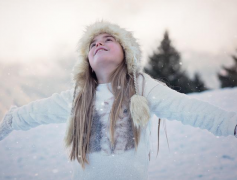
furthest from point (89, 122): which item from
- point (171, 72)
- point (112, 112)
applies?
point (171, 72)

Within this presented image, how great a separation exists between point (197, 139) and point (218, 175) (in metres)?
0.83

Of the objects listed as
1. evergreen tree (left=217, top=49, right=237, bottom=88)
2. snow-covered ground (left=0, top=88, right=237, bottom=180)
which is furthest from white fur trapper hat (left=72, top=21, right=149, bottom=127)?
evergreen tree (left=217, top=49, right=237, bottom=88)

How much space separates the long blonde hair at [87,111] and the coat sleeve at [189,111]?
0.61ft

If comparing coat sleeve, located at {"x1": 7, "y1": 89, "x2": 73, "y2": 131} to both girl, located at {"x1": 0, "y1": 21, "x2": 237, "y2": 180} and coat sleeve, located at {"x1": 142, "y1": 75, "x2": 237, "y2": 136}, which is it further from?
coat sleeve, located at {"x1": 142, "y1": 75, "x2": 237, "y2": 136}

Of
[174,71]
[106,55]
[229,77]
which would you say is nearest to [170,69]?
[174,71]

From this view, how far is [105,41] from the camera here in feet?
5.38

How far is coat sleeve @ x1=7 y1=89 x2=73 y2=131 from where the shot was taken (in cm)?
157

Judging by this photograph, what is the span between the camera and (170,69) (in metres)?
7.15

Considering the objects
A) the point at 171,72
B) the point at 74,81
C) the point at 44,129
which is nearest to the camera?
the point at 74,81

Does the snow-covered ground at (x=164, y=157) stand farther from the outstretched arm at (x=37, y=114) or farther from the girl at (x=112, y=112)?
the outstretched arm at (x=37, y=114)

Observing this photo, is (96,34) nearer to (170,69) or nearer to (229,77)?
(170,69)

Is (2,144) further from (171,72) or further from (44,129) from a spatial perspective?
(171,72)

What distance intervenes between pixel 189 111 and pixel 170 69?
6.28 meters

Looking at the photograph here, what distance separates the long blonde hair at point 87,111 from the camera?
4.25 ft
